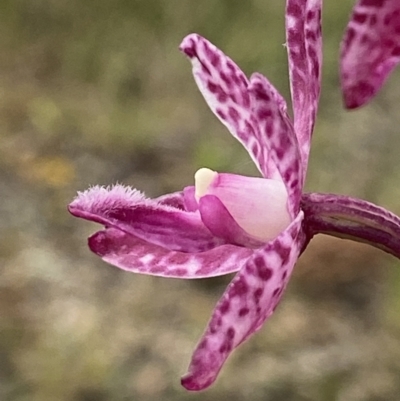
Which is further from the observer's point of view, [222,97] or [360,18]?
[222,97]

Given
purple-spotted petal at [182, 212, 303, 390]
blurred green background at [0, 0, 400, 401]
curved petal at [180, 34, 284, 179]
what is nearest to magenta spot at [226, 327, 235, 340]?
purple-spotted petal at [182, 212, 303, 390]

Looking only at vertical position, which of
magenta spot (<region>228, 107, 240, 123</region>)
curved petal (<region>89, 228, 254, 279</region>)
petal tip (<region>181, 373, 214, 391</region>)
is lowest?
curved petal (<region>89, 228, 254, 279</region>)

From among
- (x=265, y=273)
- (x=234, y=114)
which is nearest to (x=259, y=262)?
(x=265, y=273)

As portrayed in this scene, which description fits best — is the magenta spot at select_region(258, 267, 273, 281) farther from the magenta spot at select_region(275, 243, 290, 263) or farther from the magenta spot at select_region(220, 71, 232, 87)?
the magenta spot at select_region(220, 71, 232, 87)

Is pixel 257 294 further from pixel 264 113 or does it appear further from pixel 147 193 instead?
pixel 147 193

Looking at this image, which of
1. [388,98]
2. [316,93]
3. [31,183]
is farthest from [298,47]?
[388,98]
